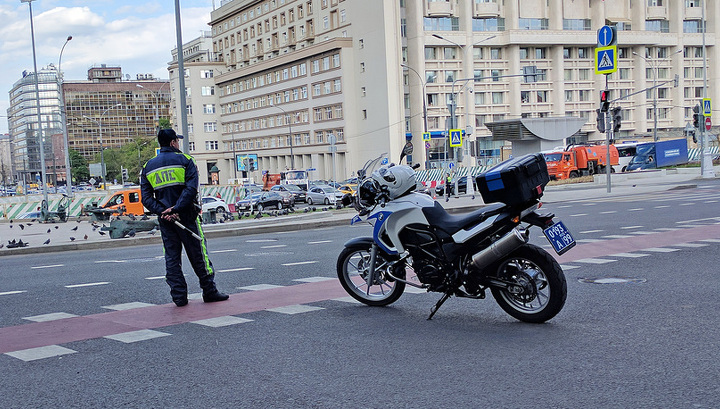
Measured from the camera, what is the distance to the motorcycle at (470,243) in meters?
6.43

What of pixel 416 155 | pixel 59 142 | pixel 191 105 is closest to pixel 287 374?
pixel 416 155

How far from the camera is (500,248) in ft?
21.3

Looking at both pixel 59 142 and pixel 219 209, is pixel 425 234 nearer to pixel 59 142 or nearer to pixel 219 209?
pixel 219 209

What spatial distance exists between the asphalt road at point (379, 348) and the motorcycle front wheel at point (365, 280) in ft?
0.57

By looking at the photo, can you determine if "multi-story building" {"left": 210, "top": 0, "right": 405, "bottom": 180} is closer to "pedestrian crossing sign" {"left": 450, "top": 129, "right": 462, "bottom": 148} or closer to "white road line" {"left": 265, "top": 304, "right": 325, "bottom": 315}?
"pedestrian crossing sign" {"left": 450, "top": 129, "right": 462, "bottom": 148}

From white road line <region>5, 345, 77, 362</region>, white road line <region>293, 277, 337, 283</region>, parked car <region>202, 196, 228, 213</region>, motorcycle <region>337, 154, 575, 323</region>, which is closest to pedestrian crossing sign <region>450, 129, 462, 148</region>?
parked car <region>202, 196, 228, 213</region>

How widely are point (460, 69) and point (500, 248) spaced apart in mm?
72545

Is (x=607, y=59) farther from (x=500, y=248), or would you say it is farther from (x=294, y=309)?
(x=500, y=248)

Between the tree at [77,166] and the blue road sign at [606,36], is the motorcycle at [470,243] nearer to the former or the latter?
the blue road sign at [606,36]

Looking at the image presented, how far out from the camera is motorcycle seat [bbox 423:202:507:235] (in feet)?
21.9

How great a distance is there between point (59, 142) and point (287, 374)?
19482 centimetres

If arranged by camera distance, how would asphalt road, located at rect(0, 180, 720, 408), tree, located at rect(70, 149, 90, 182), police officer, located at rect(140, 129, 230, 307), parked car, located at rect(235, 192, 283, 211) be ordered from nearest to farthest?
1. asphalt road, located at rect(0, 180, 720, 408)
2. police officer, located at rect(140, 129, 230, 307)
3. parked car, located at rect(235, 192, 283, 211)
4. tree, located at rect(70, 149, 90, 182)

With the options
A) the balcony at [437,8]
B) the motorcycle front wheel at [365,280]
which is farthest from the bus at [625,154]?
the motorcycle front wheel at [365,280]

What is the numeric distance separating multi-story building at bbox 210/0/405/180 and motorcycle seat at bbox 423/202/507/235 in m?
58.2
